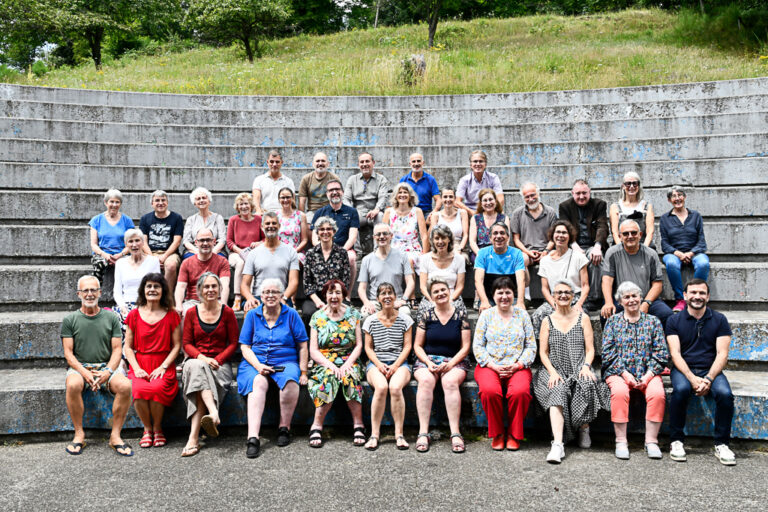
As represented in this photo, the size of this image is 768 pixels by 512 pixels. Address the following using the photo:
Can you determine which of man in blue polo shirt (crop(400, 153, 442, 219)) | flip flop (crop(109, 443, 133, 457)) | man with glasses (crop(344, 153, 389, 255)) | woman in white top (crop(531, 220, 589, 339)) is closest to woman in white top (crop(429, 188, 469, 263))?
man in blue polo shirt (crop(400, 153, 442, 219))

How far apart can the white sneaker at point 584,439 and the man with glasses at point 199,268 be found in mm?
3286

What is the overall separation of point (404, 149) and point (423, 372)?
→ 4.71m

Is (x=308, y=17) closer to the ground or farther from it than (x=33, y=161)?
farther from it

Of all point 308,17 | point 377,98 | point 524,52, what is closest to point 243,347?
point 377,98

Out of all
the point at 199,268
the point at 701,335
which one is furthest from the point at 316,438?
the point at 701,335

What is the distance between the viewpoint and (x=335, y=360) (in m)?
5.23

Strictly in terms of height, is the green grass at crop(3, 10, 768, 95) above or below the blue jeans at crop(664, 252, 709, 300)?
above

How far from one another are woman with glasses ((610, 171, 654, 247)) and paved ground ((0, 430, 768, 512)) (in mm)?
2278

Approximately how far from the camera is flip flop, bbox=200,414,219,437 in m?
4.67

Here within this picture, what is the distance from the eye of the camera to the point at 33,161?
824 cm

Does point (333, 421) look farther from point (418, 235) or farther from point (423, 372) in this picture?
point (418, 235)

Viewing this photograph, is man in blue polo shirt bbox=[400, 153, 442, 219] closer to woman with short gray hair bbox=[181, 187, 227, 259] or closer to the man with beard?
the man with beard

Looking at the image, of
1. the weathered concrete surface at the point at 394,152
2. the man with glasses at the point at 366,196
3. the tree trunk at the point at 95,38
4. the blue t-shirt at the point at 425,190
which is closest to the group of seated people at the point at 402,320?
the man with glasses at the point at 366,196

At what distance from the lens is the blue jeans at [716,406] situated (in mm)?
4422
